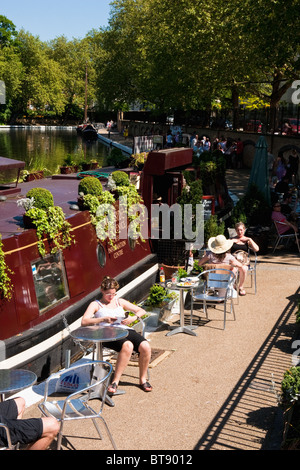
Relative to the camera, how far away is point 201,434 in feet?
19.8

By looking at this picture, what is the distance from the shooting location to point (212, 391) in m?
7.11

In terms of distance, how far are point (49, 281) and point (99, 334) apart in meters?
1.97

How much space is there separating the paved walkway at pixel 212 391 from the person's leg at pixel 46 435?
710 millimetres

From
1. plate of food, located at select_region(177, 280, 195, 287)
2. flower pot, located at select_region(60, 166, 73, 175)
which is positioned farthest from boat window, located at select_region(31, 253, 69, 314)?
flower pot, located at select_region(60, 166, 73, 175)

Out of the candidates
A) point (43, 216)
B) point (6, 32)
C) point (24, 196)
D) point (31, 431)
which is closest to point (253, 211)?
point (24, 196)

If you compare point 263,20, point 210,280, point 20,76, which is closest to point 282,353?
point 210,280

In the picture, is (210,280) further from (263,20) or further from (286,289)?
(263,20)

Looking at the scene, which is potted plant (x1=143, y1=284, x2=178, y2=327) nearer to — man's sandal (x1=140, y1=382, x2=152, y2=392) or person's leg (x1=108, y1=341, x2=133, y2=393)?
man's sandal (x1=140, y1=382, x2=152, y2=392)

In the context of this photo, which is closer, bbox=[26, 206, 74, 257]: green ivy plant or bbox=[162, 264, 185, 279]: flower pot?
bbox=[26, 206, 74, 257]: green ivy plant

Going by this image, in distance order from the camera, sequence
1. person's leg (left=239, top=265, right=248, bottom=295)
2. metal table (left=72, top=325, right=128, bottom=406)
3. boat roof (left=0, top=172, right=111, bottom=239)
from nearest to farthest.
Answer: metal table (left=72, top=325, right=128, bottom=406) → boat roof (left=0, top=172, right=111, bottom=239) → person's leg (left=239, top=265, right=248, bottom=295)

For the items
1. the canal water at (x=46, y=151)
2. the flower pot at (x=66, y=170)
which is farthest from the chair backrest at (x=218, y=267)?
the canal water at (x=46, y=151)

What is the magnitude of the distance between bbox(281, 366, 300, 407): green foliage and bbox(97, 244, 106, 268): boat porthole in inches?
175

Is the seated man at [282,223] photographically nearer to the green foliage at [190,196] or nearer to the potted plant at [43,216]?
the green foliage at [190,196]

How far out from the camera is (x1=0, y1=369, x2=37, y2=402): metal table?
17.9ft
